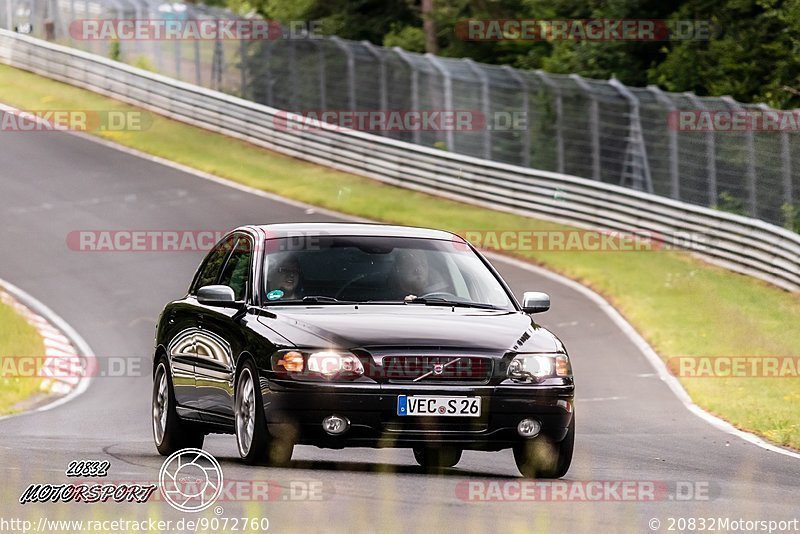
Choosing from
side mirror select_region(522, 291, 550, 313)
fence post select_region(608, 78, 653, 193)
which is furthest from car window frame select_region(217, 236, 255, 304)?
fence post select_region(608, 78, 653, 193)

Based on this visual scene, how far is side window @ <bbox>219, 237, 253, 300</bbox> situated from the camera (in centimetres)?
1132

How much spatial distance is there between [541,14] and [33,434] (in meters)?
33.4

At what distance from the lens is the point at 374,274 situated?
36.9 ft

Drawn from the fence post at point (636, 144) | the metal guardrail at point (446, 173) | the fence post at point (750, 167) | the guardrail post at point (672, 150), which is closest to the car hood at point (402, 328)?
the metal guardrail at point (446, 173)

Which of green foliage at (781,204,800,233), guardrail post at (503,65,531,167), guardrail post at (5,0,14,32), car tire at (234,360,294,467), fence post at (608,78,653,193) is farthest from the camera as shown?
guardrail post at (5,0,14,32)

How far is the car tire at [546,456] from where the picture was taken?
10500 millimetres

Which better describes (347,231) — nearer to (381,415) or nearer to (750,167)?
(381,415)

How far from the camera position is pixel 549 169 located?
118ft

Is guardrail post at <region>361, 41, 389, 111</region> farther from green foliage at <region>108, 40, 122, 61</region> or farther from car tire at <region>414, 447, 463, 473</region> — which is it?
car tire at <region>414, 447, 463, 473</region>

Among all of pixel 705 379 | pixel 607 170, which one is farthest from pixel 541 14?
pixel 705 379

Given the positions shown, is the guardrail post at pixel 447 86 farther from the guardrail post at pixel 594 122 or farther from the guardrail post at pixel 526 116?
the guardrail post at pixel 594 122

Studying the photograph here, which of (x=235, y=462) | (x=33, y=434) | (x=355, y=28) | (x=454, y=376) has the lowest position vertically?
(x=355, y=28)

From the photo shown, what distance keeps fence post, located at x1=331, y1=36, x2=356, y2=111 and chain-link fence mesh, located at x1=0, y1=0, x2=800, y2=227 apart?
24 mm

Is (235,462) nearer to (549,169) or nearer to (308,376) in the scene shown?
(308,376)
